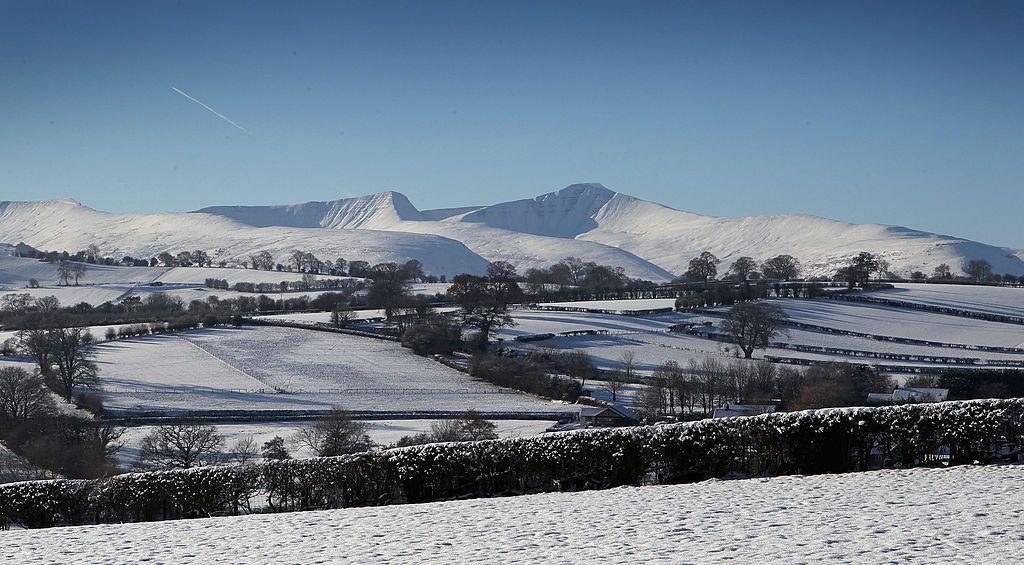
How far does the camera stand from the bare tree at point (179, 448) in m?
31.7

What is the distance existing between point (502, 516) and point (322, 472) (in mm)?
5899

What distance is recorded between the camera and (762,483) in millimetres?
16906

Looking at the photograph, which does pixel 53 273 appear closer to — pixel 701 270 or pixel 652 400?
pixel 701 270

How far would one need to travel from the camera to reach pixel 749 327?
212 feet

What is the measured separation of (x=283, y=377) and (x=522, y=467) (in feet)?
119

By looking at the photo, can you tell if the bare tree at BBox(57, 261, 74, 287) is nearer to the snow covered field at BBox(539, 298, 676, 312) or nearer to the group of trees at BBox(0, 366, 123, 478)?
the snow covered field at BBox(539, 298, 676, 312)

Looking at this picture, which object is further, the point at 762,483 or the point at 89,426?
the point at 89,426

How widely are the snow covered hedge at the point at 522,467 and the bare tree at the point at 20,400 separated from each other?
66.2 feet

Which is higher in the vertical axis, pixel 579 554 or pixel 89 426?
pixel 579 554

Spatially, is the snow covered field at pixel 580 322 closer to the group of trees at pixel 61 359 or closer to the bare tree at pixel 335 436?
the group of trees at pixel 61 359

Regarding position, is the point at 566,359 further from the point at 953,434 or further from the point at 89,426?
the point at 953,434

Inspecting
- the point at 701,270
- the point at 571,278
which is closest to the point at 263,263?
the point at 571,278

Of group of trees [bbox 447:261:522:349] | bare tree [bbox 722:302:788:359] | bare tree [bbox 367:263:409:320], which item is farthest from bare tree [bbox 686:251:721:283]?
bare tree [bbox 722:302:788:359]

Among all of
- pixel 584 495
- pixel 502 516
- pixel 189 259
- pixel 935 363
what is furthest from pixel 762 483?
pixel 189 259
